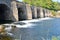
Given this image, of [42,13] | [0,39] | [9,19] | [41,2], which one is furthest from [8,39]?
[41,2]

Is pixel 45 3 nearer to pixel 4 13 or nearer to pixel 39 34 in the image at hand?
pixel 4 13

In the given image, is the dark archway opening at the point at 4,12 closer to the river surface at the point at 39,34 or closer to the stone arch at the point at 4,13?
the stone arch at the point at 4,13

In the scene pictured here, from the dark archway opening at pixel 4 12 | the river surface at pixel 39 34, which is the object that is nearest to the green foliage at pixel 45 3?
the dark archway opening at pixel 4 12

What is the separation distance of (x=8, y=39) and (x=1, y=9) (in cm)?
2854

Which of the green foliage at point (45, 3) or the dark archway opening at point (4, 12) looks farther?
the green foliage at point (45, 3)

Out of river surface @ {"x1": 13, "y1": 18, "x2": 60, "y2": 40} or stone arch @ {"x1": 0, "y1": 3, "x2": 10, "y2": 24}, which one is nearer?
river surface @ {"x1": 13, "y1": 18, "x2": 60, "y2": 40}

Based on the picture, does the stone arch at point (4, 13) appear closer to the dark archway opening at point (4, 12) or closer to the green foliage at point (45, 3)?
the dark archway opening at point (4, 12)

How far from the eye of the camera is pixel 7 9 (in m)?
47.6

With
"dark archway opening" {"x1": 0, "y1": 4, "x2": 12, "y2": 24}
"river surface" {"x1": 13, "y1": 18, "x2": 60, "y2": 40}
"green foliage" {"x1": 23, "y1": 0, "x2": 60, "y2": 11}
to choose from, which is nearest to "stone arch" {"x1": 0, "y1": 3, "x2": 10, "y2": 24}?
"dark archway opening" {"x1": 0, "y1": 4, "x2": 12, "y2": 24}

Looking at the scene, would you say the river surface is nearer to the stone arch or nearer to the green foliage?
the stone arch

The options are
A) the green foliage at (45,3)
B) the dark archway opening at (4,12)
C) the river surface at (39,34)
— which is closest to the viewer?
the river surface at (39,34)

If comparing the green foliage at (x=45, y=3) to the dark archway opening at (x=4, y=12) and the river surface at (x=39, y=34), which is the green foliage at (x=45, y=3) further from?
the river surface at (x=39, y=34)

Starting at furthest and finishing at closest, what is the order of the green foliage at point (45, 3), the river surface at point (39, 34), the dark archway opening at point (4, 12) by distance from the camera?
the green foliage at point (45, 3), the dark archway opening at point (4, 12), the river surface at point (39, 34)

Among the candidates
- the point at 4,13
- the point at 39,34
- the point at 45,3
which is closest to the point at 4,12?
the point at 4,13
